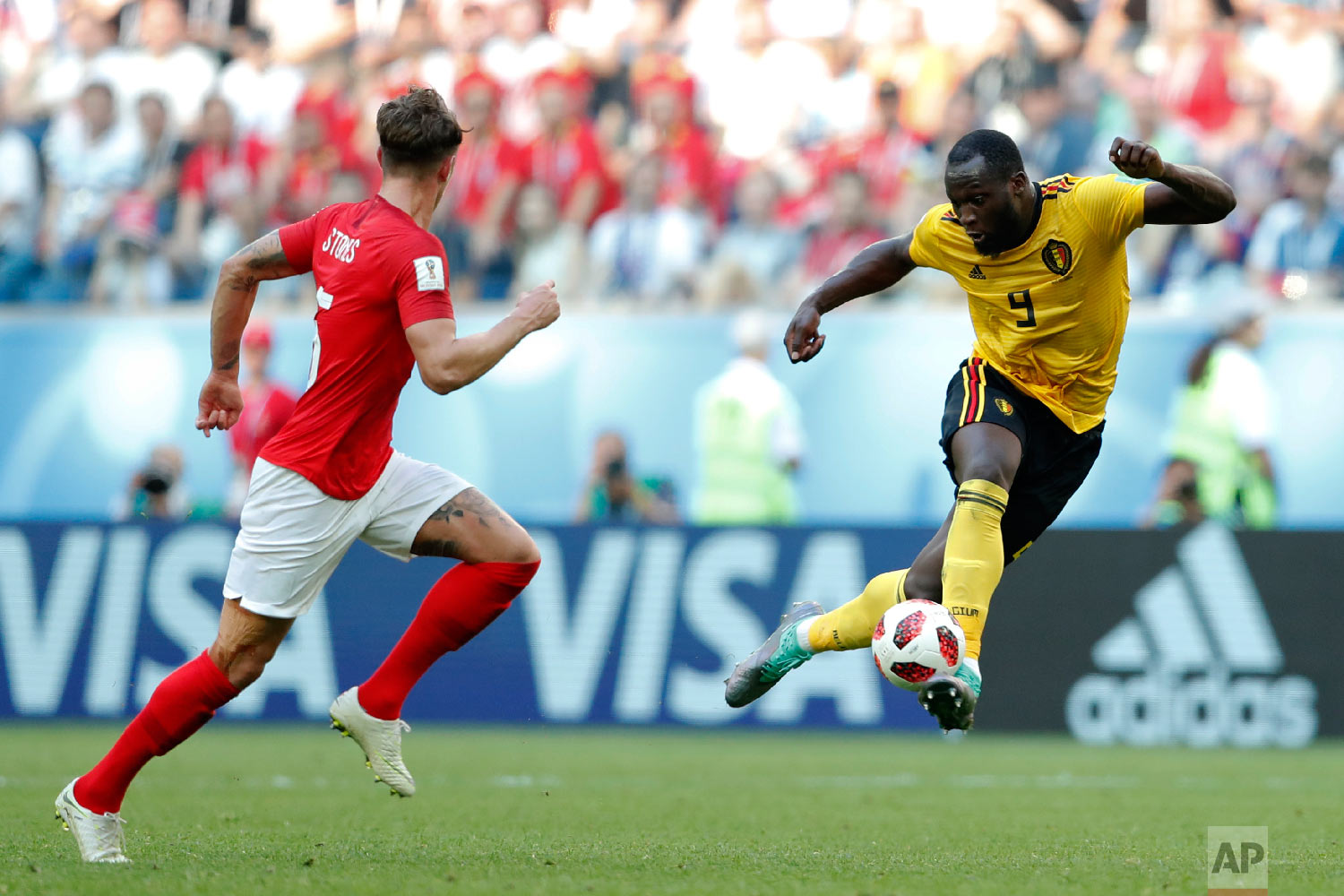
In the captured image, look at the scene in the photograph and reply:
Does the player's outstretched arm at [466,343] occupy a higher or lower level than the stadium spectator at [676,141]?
lower

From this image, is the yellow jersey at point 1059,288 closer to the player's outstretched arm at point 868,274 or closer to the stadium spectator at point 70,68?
the player's outstretched arm at point 868,274

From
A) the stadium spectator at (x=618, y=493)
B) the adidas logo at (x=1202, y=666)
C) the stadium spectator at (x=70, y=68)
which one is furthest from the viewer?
the stadium spectator at (x=70, y=68)

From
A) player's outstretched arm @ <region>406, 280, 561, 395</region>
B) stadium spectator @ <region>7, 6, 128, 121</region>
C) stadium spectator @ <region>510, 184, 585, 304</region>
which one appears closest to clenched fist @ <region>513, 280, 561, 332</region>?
player's outstretched arm @ <region>406, 280, 561, 395</region>

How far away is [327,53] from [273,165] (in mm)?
1709

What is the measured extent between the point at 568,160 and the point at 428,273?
9079mm

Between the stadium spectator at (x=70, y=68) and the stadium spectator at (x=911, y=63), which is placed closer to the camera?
the stadium spectator at (x=911, y=63)

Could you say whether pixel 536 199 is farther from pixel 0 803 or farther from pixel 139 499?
pixel 0 803

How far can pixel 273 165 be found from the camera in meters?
14.4

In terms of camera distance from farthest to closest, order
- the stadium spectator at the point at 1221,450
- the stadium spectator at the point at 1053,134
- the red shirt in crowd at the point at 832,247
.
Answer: the stadium spectator at the point at 1053,134
the red shirt in crowd at the point at 832,247
the stadium spectator at the point at 1221,450

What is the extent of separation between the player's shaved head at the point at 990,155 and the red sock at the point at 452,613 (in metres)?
1.97

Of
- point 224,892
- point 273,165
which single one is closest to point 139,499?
point 273,165

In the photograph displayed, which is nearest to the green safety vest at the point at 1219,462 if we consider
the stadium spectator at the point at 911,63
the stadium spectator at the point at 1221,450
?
the stadium spectator at the point at 1221,450

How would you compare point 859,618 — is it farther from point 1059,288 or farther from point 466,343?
point 466,343

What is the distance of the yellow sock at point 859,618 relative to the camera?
6.11 metres
